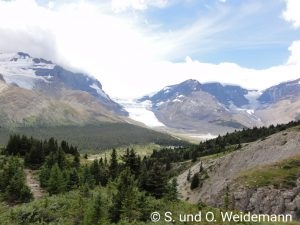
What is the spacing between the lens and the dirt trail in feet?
255

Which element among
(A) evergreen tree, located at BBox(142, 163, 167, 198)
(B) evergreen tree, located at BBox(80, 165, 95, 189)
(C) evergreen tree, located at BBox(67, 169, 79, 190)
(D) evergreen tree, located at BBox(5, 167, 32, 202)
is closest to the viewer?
(A) evergreen tree, located at BBox(142, 163, 167, 198)

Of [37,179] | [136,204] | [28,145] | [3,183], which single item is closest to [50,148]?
[28,145]

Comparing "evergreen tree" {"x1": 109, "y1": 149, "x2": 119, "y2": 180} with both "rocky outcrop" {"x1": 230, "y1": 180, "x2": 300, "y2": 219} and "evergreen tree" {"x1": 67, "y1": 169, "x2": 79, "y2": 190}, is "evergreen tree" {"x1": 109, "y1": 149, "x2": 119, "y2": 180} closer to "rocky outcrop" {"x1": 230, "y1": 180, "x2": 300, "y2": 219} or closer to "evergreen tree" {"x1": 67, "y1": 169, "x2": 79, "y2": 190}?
"evergreen tree" {"x1": 67, "y1": 169, "x2": 79, "y2": 190}

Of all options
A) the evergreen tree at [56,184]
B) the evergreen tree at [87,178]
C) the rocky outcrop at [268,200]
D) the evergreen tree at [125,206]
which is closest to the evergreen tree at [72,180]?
the evergreen tree at [87,178]

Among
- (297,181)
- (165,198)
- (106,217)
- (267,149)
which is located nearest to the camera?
(106,217)

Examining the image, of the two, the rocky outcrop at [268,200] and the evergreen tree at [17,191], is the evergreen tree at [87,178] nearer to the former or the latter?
the evergreen tree at [17,191]

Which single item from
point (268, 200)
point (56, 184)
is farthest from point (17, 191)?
point (268, 200)

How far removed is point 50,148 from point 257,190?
5432cm

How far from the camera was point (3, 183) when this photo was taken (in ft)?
252

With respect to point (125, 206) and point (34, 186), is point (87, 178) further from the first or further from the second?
point (125, 206)

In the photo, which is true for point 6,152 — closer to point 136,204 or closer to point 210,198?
point 210,198

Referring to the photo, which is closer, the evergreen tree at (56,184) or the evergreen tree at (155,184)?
the evergreen tree at (155,184)

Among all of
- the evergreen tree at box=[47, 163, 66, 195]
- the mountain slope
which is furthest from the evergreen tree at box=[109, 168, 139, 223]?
the mountain slope

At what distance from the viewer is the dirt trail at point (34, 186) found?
77844 mm
